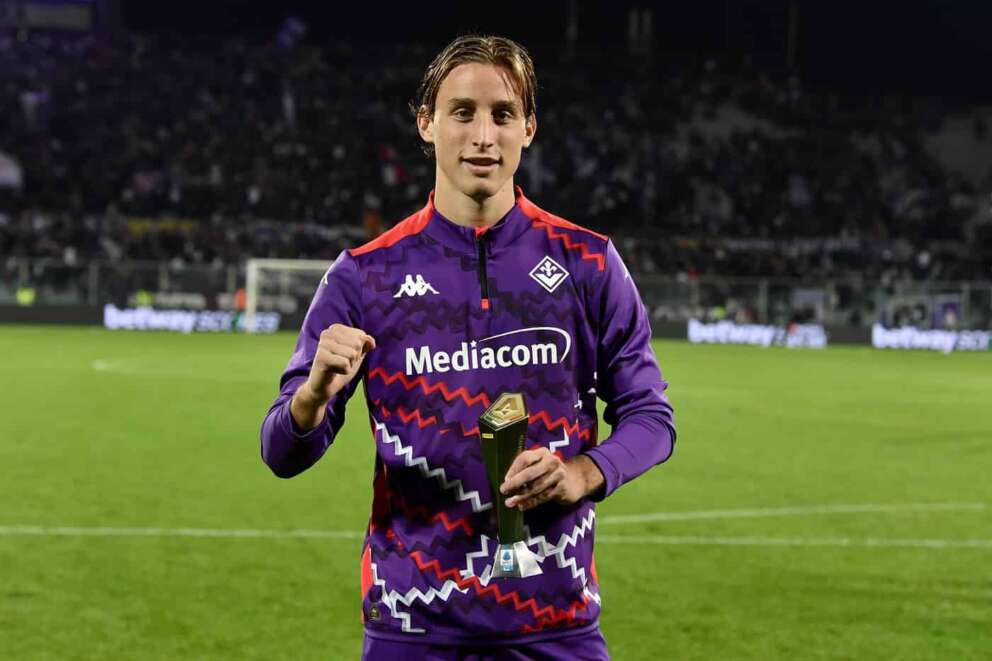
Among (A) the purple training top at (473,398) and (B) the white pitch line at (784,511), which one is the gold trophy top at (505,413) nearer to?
(A) the purple training top at (473,398)

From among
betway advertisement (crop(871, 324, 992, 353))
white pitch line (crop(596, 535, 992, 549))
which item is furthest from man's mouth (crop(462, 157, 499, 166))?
betway advertisement (crop(871, 324, 992, 353))

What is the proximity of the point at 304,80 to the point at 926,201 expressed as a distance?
21458 mm

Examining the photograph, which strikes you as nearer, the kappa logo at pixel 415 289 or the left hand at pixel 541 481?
the left hand at pixel 541 481

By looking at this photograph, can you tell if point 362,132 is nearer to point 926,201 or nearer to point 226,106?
point 226,106

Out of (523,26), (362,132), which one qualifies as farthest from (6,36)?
(523,26)

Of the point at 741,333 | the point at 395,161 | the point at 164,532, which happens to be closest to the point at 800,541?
the point at 164,532

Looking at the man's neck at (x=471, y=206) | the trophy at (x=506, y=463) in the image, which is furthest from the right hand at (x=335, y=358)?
the man's neck at (x=471, y=206)

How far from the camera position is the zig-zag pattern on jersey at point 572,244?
2.78 m

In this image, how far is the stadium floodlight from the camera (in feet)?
121

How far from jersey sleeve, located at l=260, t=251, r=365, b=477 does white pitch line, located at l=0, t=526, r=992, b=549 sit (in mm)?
6111

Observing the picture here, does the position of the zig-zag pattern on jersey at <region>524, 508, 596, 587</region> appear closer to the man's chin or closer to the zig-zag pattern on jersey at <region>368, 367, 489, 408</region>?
the zig-zag pattern on jersey at <region>368, 367, 489, 408</region>

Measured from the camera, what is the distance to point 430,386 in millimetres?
2666

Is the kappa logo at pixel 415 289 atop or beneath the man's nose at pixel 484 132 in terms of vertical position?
beneath

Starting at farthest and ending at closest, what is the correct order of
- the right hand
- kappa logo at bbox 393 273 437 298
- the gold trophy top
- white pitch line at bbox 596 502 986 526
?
1. white pitch line at bbox 596 502 986 526
2. kappa logo at bbox 393 273 437 298
3. the right hand
4. the gold trophy top
